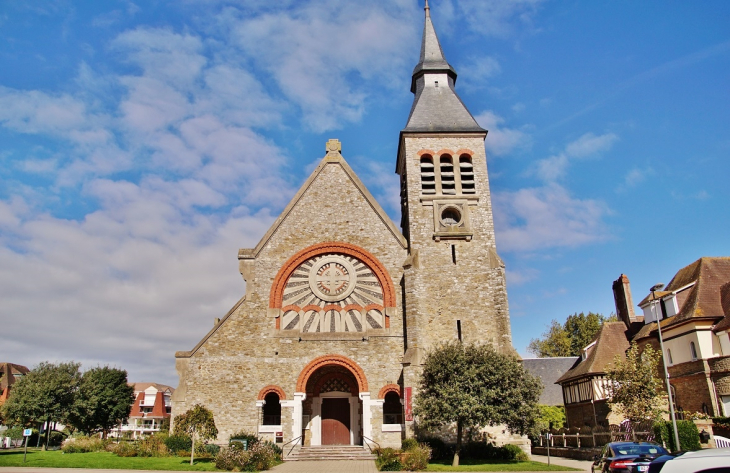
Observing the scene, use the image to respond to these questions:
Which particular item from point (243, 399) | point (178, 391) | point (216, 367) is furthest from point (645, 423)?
point (178, 391)

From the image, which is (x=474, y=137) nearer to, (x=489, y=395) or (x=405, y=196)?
(x=405, y=196)

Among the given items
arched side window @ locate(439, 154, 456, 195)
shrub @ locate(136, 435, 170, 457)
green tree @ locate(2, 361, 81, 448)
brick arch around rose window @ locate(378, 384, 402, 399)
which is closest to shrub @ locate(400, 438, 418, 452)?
brick arch around rose window @ locate(378, 384, 402, 399)

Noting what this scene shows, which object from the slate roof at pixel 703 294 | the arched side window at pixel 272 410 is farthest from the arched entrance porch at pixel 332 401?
the slate roof at pixel 703 294

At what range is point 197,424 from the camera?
20562 millimetres

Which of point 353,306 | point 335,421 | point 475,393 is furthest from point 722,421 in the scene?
point 335,421

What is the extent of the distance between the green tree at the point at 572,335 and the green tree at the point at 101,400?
4150cm

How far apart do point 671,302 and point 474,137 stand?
47.1ft

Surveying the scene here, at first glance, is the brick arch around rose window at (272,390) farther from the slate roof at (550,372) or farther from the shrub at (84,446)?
the slate roof at (550,372)

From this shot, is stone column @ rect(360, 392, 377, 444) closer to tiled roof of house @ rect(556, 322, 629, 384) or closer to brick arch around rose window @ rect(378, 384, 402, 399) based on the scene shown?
brick arch around rose window @ rect(378, 384, 402, 399)

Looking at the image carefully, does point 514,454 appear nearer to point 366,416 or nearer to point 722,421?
point 366,416

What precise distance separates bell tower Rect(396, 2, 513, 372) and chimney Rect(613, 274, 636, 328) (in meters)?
15.1

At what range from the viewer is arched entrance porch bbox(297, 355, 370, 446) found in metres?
23.2

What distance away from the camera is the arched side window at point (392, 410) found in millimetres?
23484

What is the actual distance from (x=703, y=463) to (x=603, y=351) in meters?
30.1
